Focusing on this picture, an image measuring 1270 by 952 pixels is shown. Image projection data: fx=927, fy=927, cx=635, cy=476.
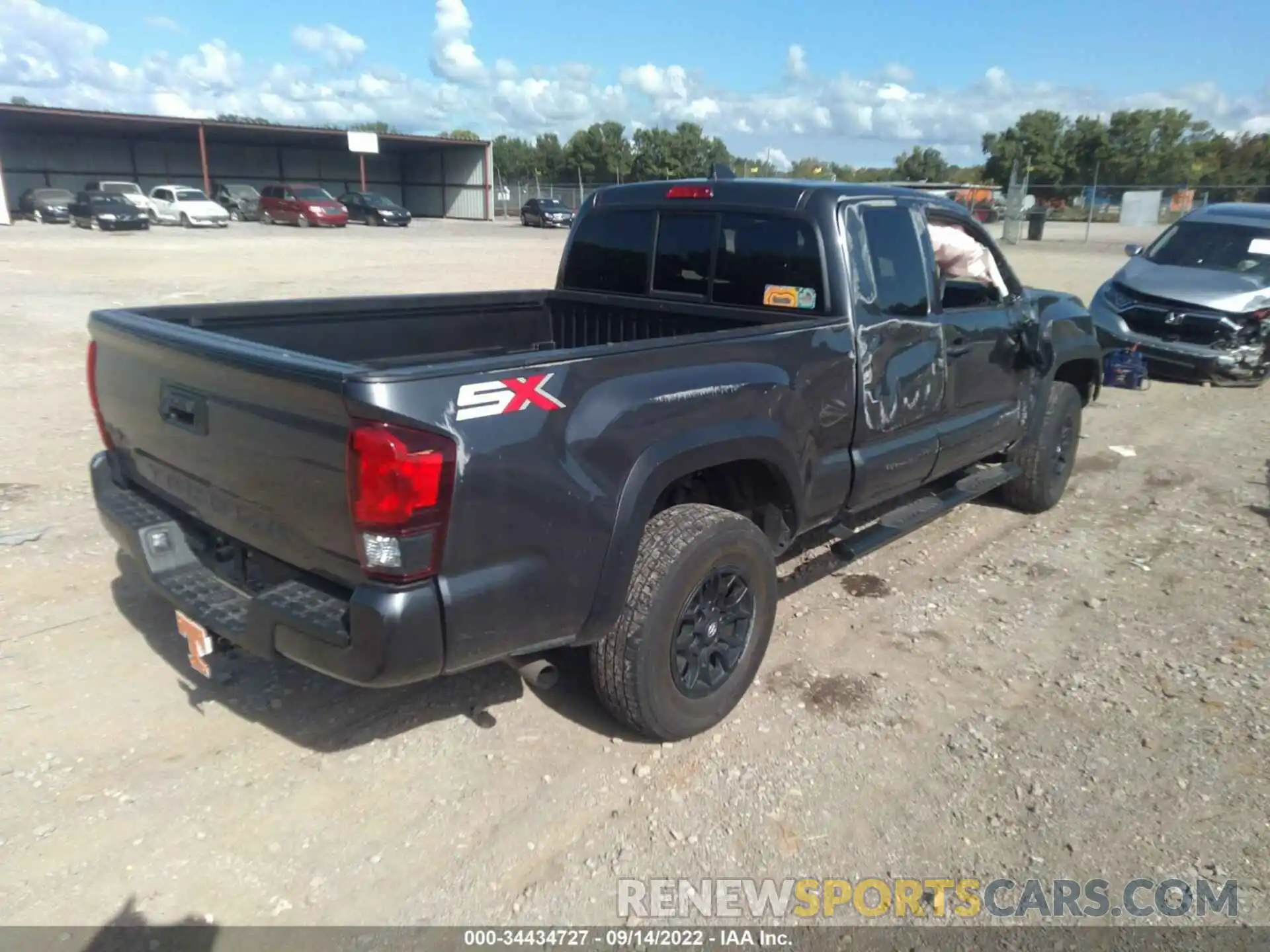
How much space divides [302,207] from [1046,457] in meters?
38.2

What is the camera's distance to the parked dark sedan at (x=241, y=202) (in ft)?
139

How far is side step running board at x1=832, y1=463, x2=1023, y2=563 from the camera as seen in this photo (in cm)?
427

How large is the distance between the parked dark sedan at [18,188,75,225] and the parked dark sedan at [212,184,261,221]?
602 centimetres

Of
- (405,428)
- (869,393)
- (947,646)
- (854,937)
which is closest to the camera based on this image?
(405,428)

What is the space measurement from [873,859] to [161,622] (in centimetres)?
316

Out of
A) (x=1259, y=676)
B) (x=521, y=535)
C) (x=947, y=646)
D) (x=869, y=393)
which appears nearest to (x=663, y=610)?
(x=521, y=535)

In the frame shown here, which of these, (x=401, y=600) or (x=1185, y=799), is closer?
(x=401, y=600)

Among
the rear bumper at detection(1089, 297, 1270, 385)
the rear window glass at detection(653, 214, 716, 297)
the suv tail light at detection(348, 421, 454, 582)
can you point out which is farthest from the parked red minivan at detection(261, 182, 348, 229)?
the suv tail light at detection(348, 421, 454, 582)

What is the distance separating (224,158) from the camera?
52.2m

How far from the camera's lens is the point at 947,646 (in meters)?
4.25

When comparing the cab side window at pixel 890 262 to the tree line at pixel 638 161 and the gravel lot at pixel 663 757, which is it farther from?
the tree line at pixel 638 161

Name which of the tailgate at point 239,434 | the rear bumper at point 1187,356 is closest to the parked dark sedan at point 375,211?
the rear bumper at point 1187,356

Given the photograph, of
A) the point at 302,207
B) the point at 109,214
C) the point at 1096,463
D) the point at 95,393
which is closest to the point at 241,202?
the point at 302,207

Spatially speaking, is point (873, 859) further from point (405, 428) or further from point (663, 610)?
point (405, 428)
